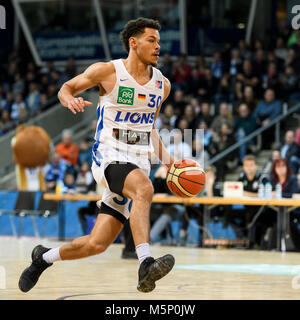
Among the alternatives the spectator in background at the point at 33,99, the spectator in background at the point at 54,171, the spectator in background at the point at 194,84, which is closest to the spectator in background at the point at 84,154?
the spectator in background at the point at 54,171

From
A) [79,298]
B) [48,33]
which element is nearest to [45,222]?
[79,298]

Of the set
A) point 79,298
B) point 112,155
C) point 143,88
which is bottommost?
point 79,298

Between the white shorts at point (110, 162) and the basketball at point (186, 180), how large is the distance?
1.18 feet

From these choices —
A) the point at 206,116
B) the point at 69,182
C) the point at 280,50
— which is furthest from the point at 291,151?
the point at 280,50

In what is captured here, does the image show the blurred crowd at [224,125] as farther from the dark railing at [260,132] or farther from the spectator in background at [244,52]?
the dark railing at [260,132]

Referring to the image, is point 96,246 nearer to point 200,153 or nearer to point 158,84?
point 158,84

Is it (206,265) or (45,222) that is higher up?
(206,265)

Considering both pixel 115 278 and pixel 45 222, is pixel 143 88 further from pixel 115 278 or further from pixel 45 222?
pixel 45 222

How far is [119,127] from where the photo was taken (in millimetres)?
6434

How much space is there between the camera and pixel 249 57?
64.3 feet

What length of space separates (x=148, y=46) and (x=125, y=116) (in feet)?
2.11

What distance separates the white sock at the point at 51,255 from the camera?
6629 millimetres

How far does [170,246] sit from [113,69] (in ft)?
26.0

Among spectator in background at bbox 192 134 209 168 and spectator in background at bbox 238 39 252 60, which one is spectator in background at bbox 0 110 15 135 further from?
spectator in background at bbox 192 134 209 168
